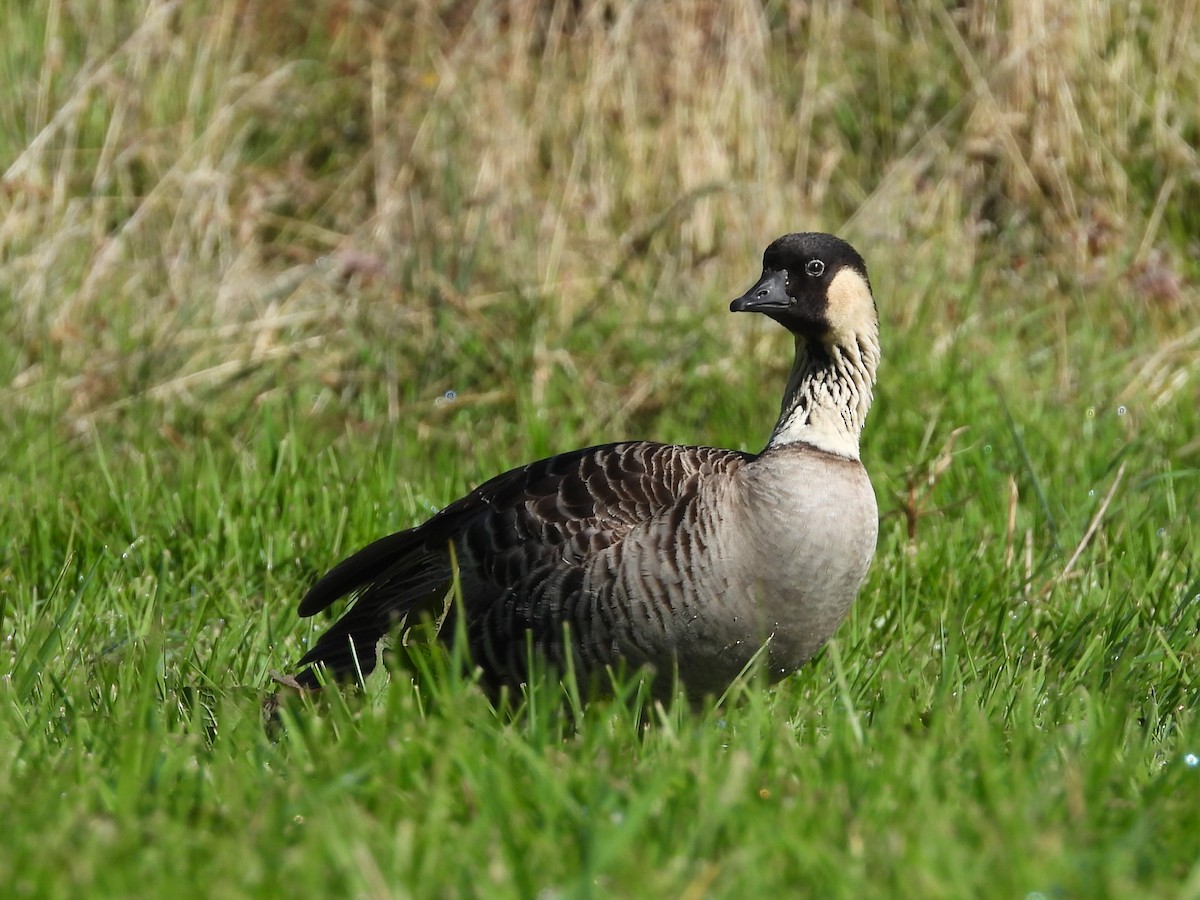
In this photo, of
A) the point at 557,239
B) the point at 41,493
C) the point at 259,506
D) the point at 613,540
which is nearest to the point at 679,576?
the point at 613,540

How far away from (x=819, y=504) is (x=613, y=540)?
1.61 feet

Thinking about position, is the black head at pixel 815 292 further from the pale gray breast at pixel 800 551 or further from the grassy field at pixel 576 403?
the grassy field at pixel 576 403

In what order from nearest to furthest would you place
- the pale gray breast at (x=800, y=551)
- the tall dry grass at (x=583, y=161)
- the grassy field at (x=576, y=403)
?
the grassy field at (x=576, y=403) < the pale gray breast at (x=800, y=551) < the tall dry grass at (x=583, y=161)

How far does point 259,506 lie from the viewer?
5.11m

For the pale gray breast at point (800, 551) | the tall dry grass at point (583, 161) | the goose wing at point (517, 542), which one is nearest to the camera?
the pale gray breast at point (800, 551)

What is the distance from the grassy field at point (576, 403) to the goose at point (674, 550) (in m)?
0.18

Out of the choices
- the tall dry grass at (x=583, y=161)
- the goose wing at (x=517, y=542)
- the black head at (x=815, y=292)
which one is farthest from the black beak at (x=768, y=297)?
the tall dry grass at (x=583, y=161)

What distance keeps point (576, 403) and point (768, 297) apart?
2.48 meters

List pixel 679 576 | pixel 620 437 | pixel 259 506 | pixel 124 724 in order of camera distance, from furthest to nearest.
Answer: pixel 620 437 → pixel 259 506 → pixel 679 576 → pixel 124 724

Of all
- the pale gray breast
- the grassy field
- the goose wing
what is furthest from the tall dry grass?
the pale gray breast

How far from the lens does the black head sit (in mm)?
4090

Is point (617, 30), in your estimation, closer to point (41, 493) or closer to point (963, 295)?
point (963, 295)

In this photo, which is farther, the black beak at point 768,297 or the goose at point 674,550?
the black beak at point 768,297

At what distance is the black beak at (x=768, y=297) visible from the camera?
160 inches
